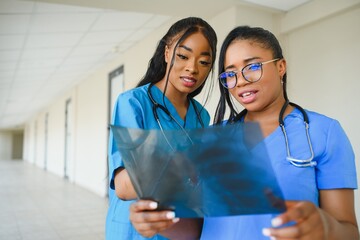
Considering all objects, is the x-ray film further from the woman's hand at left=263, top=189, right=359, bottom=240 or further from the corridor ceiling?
the corridor ceiling

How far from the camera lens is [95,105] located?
650 centimetres

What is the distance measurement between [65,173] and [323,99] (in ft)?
29.2

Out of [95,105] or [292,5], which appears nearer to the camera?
[292,5]

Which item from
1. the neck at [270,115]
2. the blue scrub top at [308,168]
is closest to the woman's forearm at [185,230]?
the blue scrub top at [308,168]

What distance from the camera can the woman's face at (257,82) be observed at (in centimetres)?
84

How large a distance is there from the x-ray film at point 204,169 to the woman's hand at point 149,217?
0.05 ft

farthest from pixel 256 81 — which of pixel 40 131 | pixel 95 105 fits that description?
pixel 40 131

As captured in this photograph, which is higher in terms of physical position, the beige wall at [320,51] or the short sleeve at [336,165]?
the beige wall at [320,51]

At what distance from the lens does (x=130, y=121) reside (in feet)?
3.32

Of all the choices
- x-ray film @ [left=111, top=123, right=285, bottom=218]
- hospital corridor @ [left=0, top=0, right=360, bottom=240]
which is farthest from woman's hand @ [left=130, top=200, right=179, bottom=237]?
hospital corridor @ [left=0, top=0, right=360, bottom=240]

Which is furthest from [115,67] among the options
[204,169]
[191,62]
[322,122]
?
[204,169]

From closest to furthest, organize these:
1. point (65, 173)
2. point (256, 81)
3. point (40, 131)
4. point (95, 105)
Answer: point (256, 81), point (95, 105), point (65, 173), point (40, 131)

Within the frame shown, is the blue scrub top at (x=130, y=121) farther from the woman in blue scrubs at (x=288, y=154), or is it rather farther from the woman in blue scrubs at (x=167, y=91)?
the woman in blue scrubs at (x=288, y=154)

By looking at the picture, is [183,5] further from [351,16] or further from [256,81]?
[256,81]
